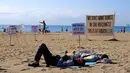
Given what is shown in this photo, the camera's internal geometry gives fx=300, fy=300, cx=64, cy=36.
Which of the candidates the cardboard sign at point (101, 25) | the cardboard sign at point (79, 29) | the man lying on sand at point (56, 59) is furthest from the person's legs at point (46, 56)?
the cardboard sign at point (101, 25)

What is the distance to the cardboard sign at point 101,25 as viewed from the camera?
22.2 m

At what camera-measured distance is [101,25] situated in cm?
2239

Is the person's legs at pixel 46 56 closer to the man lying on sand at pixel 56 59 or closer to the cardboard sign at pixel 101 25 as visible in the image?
the man lying on sand at pixel 56 59

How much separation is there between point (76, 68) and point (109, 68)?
3.36ft

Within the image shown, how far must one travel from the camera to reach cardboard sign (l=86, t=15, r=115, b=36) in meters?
22.2

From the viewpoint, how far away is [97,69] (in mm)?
9211

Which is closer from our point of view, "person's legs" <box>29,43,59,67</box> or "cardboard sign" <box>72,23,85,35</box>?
"person's legs" <box>29,43,59,67</box>

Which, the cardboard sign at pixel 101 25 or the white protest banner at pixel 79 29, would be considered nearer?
the white protest banner at pixel 79 29

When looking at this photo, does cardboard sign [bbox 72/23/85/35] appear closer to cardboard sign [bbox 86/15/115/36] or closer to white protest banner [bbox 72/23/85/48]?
white protest banner [bbox 72/23/85/48]

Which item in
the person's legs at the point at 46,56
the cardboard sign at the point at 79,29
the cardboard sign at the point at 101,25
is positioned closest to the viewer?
the person's legs at the point at 46,56

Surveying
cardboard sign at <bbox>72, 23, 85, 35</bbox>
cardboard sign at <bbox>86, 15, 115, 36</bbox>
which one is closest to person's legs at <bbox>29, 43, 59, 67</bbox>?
cardboard sign at <bbox>72, 23, 85, 35</bbox>

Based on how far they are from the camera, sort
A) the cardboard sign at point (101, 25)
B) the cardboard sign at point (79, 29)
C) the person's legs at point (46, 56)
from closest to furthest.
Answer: the person's legs at point (46, 56) → the cardboard sign at point (79, 29) → the cardboard sign at point (101, 25)

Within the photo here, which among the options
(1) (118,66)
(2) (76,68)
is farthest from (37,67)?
(1) (118,66)

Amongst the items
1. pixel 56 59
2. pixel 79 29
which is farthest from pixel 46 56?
pixel 79 29
